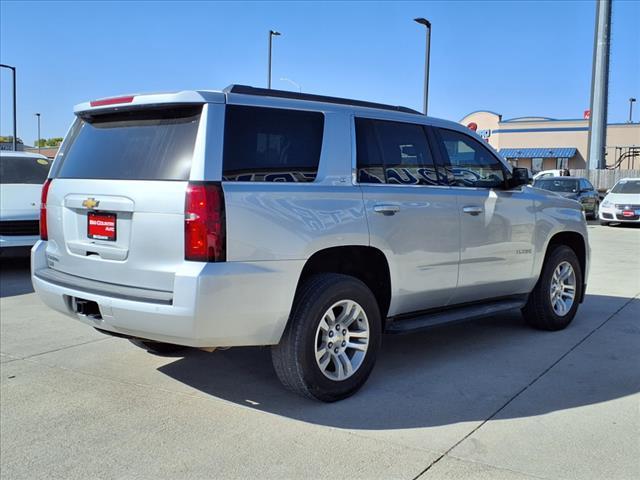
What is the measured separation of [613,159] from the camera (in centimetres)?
5125

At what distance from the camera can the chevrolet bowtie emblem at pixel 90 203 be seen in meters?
3.93

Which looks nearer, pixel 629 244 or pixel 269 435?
pixel 269 435

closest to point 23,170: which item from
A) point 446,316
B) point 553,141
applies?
point 446,316

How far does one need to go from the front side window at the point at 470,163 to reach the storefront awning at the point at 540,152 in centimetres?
4533

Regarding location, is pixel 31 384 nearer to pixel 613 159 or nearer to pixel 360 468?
pixel 360 468

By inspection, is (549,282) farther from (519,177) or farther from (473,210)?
(473,210)

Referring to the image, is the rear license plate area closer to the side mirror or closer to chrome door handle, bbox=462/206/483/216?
chrome door handle, bbox=462/206/483/216

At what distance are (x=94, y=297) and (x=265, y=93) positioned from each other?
1.69 meters

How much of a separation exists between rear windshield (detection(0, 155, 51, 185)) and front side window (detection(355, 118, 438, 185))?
726 cm

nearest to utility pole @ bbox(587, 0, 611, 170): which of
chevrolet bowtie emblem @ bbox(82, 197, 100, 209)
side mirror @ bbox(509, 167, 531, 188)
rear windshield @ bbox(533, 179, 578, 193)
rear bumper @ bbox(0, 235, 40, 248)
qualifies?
A: rear windshield @ bbox(533, 179, 578, 193)

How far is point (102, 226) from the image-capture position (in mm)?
3920

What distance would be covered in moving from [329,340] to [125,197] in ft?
5.20

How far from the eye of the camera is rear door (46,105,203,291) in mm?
3605

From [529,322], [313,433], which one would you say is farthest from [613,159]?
[313,433]
